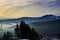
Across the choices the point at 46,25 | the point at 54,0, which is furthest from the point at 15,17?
the point at 54,0

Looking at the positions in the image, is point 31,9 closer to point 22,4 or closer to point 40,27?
point 22,4

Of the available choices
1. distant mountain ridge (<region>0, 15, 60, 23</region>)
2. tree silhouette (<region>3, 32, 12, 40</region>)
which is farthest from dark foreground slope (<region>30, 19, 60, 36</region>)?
tree silhouette (<region>3, 32, 12, 40</region>)

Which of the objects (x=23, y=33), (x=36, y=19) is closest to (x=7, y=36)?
(x=23, y=33)

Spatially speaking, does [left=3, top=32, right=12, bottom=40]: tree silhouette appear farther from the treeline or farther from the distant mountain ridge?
the distant mountain ridge

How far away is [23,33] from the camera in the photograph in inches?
71.0

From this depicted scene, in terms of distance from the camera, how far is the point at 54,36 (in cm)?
177

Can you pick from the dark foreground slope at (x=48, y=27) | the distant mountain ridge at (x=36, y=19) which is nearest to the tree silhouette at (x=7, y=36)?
the distant mountain ridge at (x=36, y=19)

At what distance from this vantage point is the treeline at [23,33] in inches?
70.8

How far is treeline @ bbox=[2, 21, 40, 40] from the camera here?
1.80m

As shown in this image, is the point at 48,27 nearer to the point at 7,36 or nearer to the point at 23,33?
the point at 23,33

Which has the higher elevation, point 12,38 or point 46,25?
point 46,25

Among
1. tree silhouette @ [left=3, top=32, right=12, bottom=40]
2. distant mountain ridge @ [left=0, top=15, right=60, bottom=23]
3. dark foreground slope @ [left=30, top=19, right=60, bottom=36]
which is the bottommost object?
tree silhouette @ [left=3, top=32, right=12, bottom=40]

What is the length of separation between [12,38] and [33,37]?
0.82 feet

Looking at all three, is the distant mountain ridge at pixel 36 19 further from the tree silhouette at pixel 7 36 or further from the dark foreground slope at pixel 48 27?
the tree silhouette at pixel 7 36
